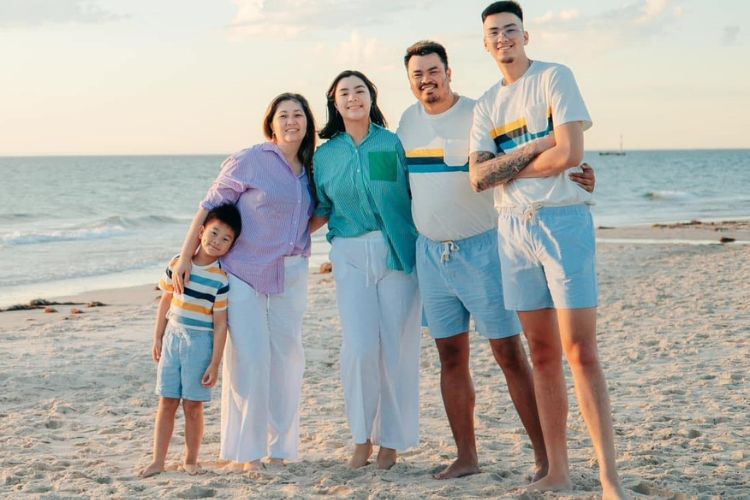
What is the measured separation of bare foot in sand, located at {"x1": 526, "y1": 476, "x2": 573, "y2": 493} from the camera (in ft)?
13.3

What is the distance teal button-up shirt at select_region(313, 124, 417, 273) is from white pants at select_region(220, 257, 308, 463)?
1.31 ft

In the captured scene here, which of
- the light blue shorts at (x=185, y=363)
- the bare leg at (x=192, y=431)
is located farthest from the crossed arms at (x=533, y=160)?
the bare leg at (x=192, y=431)

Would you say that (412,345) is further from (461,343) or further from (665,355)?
(665,355)

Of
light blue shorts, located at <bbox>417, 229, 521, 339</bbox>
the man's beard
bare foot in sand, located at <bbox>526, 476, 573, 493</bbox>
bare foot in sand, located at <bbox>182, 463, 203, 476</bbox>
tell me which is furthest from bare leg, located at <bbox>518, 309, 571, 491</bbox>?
bare foot in sand, located at <bbox>182, 463, 203, 476</bbox>

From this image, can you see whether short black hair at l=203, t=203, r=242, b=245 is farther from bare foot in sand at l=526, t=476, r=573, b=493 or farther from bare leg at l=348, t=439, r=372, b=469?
bare foot in sand at l=526, t=476, r=573, b=493

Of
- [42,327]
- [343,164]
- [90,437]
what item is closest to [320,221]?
[343,164]

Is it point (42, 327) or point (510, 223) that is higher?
point (510, 223)

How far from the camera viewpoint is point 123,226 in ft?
86.9

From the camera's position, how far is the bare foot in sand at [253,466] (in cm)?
463

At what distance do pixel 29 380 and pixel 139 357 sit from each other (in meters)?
1.09

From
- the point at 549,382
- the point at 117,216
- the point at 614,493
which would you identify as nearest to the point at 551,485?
the point at 614,493

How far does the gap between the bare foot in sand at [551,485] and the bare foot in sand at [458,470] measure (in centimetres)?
49

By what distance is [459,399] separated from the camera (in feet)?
14.9

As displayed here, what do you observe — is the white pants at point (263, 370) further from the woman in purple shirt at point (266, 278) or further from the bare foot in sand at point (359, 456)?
the bare foot in sand at point (359, 456)
